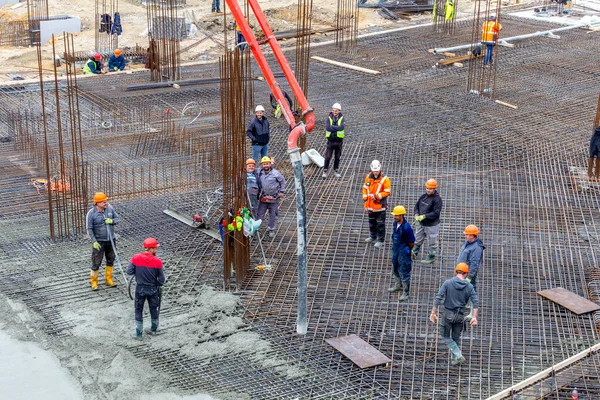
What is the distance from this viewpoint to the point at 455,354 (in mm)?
9125

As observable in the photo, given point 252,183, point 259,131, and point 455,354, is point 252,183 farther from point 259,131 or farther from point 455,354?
point 455,354

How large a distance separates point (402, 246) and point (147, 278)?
3.08 metres

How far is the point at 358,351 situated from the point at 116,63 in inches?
561

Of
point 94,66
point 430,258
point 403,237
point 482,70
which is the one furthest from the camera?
point 94,66

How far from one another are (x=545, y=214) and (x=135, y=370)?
7276 mm

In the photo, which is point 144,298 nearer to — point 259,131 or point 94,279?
point 94,279

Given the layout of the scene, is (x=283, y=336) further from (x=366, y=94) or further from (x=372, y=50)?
(x=372, y=50)

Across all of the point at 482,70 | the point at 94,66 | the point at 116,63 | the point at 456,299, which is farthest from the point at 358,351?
the point at 116,63

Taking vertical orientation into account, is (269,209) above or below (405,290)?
above

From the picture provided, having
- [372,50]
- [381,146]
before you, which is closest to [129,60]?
[372,50]

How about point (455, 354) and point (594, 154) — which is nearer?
point (455, 354)

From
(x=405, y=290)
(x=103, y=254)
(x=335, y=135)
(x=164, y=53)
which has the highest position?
(x=164, y=53)

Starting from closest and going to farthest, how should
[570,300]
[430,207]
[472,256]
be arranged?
[472,256] < [570,300] < [430,207]

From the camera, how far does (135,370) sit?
354 inches
